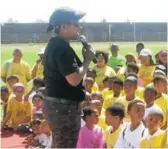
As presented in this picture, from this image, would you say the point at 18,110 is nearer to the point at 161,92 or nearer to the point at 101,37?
the point at 161,92

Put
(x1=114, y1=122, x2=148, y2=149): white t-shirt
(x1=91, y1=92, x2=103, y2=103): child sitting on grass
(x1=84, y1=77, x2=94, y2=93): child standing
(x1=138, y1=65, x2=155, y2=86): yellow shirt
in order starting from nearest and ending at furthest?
(x1=114, y1=122, x2=148, y2=149): white t-shirt
(x1=91, y1=92, x2=103, y2=103): child sitting on grass
(x1=84, y1=77, x2=94, y2=93): child standing
(x1=138, y1=65, x2=155, y2=86): yellow shirt

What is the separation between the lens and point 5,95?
824 centimetres

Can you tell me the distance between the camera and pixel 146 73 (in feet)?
24.2

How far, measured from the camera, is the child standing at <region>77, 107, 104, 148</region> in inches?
193

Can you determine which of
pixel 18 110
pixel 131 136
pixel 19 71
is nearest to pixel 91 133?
pixel 131 136

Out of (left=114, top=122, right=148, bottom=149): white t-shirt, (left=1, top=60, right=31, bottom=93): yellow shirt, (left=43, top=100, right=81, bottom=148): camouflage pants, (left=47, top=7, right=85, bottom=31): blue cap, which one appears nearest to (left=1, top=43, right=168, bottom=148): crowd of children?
(left=114, top=122, right=148, bottom=149): white t-shirt

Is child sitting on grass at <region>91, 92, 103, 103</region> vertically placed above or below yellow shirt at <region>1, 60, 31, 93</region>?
below

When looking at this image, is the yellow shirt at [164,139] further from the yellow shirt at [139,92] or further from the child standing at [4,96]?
the child standing at [4,96]

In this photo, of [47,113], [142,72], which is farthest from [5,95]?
[47,113]

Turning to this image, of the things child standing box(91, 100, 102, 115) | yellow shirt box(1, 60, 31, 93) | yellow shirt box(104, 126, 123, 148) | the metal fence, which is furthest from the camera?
the metal fence

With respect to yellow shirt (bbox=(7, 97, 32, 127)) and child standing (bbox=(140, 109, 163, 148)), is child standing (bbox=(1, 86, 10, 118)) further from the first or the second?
child standing (bbox=(140, 109, 163, 148))

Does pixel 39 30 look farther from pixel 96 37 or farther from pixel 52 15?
pixel 52 15

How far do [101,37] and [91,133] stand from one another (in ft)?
110

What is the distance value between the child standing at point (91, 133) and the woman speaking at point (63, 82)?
1.30m
